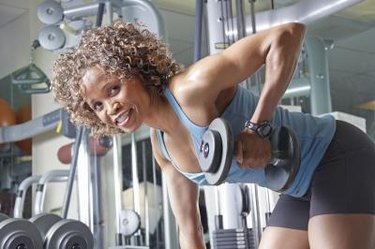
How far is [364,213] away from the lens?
1450 mm

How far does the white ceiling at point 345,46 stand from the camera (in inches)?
177

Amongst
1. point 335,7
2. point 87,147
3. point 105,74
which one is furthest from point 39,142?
point 105,74

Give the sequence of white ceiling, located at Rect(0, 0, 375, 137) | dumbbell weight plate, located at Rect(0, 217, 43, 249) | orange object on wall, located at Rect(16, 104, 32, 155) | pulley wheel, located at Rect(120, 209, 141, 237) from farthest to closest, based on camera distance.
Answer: orange object on wall, located at Rect(16, 104, 32, 155) → white ceiling, located at Rect(0, 0, 375, 137) → pulley wheel, located at Rect(120, 209, 141, 237) → dumbbell weight plate, located at Rect(0, 217, 43, 249)

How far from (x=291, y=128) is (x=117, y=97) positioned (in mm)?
492

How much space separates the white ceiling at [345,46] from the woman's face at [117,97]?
2933mm

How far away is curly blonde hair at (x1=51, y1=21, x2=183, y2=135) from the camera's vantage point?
1.62 metres

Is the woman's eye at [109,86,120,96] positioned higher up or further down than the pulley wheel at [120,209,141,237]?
higher up

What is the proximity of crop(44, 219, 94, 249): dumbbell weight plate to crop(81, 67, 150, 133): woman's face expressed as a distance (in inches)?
54.7

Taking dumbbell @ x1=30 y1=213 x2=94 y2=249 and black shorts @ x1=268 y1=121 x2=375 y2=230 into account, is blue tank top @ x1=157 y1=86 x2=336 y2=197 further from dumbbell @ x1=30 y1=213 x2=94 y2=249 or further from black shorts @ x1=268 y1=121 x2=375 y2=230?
dumbbell @ x1=30 y1=213 x2=94 y2=249

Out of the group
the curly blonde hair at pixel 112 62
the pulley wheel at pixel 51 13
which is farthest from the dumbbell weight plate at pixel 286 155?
the pulley wheel at pixel 51 13

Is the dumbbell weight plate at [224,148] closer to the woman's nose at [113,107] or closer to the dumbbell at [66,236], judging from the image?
the woman's nose at [113,107]

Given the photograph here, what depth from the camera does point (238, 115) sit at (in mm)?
1535

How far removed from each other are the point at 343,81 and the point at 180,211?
3.85 metres

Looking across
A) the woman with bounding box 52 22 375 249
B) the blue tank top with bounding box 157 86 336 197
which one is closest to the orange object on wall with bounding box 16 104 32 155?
the woman with bounding box 52 22 375 249
